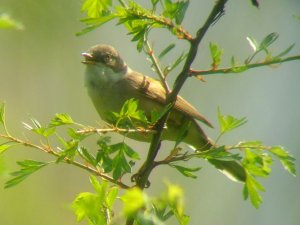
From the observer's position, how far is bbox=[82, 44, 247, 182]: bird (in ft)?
11.3

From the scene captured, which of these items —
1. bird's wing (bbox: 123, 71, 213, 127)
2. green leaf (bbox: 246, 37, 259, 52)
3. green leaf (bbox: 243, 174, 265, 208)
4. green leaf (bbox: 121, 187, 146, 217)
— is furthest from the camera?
bird's wing (bbox: 123, 71, 213, 127)

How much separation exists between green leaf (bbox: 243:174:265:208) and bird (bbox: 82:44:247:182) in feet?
3.41

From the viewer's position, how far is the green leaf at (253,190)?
2.05 metres

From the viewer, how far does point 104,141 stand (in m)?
1.89

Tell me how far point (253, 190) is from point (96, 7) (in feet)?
2.41

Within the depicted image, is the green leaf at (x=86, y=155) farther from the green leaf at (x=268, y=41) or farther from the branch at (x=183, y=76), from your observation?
the green leaf at (x=268, y=41)

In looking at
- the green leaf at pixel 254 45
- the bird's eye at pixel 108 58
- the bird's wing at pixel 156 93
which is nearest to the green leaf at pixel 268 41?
the green leaf at pixel 254 45

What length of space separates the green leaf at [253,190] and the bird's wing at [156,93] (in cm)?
120

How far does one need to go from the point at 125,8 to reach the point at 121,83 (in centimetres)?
188

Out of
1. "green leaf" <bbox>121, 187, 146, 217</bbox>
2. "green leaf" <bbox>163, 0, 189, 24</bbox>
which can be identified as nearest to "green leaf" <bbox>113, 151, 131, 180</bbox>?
"green leaf" <bbox>163, 0, 189, 24</bbox>

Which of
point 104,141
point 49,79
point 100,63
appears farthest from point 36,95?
point 104,141

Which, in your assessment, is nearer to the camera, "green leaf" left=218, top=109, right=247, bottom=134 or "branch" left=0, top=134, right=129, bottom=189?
"branch" left=0, top=134, right=129, bottom=189

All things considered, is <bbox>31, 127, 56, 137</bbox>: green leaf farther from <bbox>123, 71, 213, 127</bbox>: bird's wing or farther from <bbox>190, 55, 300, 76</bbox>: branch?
<bbox>123, 71, 213, 127</bbox>: bird's wing

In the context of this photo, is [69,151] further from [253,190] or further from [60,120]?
[253,190]
